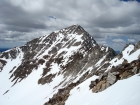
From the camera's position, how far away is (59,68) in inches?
3782

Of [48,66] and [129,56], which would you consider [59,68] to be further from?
[129,56]

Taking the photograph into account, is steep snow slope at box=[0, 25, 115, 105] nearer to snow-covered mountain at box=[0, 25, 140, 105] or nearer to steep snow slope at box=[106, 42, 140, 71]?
snow-covered mountain at box=[0, 25, 140, 105]

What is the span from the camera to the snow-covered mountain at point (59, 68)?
116 ft

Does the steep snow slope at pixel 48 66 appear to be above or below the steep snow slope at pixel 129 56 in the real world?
above

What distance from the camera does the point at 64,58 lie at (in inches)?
4195

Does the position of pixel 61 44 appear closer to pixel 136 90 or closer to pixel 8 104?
pixel 8 104

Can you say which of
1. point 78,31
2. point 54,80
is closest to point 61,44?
point 78,31

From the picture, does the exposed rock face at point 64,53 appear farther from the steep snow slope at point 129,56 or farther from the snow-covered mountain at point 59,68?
the steep snow slope at point 129,56

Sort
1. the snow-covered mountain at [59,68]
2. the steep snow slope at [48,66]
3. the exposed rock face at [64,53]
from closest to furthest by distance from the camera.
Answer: the snow-covered mountain at [59,68]
the steep snow slope at [48,66]
the exposed rock face at [64,53]

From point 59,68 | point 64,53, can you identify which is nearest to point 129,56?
point 59,68

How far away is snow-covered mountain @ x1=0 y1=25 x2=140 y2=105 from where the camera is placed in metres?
35.4

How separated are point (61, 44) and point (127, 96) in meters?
128

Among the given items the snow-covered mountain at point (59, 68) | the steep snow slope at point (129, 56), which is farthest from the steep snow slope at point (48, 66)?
the steep snow slope at point (129, 56)

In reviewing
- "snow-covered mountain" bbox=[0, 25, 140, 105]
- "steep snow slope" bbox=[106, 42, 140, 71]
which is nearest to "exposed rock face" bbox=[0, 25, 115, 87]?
"snow-covered mountain" bbox=[0, 25, 140, 105]
